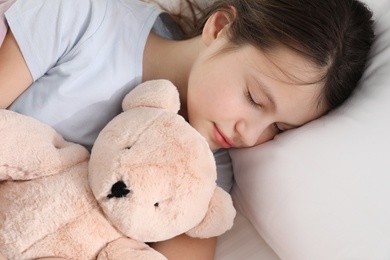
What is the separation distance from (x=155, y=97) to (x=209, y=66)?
0.15 m

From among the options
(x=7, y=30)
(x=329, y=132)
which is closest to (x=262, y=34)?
(x=329, y=132)

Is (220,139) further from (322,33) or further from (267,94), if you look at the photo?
(322,33)

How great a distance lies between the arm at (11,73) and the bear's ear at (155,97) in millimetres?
218

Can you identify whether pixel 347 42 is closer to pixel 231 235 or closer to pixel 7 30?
pixel 231 235

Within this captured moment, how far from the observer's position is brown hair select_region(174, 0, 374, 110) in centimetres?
81

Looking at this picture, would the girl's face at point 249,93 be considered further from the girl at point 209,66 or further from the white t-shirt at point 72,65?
the white t-shirt at point 72,65

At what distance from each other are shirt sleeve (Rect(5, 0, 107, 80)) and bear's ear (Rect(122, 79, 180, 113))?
0.65 feet

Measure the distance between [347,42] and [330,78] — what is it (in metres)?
0.07

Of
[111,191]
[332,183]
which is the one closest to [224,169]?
[332,183]

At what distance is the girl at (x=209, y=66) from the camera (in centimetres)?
82

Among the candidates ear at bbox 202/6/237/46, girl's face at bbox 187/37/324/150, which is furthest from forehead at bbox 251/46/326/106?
ear at bbox 202/6/237/46

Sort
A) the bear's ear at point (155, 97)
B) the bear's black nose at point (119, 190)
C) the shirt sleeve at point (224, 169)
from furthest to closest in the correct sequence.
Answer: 1. the shirt sleeve at point (224, 169)
2. the bear's ear at point (155, 97)
3. the bear's black nose at point (119, 190)

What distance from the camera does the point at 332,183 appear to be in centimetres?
78

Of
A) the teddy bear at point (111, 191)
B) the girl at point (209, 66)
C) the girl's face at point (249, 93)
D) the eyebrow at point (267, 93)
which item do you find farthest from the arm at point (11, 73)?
the eyebrow at point (267, 93)
